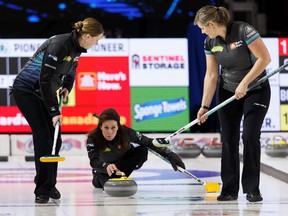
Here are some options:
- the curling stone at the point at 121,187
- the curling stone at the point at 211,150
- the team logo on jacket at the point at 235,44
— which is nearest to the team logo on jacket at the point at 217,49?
the team logo on jacket at the point at 235,44

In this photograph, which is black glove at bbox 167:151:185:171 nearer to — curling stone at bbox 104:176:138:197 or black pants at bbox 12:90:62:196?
curling stone at bbox 104:176:138:197

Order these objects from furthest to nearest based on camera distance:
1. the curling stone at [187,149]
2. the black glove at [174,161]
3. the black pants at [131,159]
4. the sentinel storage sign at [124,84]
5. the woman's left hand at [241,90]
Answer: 1. the sentinel storage sign at [124,84]
2. the curling stone at [187,149]
3. the black pants at [131,159]
4. the black glove at [174,161]
5. the woman's left hand at [241,90]

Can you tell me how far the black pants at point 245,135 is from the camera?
5.87 metres

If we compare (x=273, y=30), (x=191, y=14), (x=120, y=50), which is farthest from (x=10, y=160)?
(x=273, y=30)

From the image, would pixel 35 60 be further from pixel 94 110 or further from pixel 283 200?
pixel 94 110

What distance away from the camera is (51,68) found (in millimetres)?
5785

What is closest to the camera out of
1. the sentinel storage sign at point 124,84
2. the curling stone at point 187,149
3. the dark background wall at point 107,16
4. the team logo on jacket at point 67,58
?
the team logo on jacket at point 67,58

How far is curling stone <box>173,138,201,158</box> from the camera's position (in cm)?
1062

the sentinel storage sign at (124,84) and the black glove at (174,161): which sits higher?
the sentinel storage sign at (124,84)

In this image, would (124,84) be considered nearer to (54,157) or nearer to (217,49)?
(217,49)

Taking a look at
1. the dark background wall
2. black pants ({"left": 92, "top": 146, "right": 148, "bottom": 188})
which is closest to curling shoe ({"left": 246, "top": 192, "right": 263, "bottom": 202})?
black pants ({"left": 92, "top": 146, "right": 148, "bottom": 188})

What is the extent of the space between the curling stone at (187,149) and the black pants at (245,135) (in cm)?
449

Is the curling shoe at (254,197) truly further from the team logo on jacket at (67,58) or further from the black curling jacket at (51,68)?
the team logo on jacket at (67,58)

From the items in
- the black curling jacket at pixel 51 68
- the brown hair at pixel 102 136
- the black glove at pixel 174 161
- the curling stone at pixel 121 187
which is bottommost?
the curling stone at pixel 121 187
